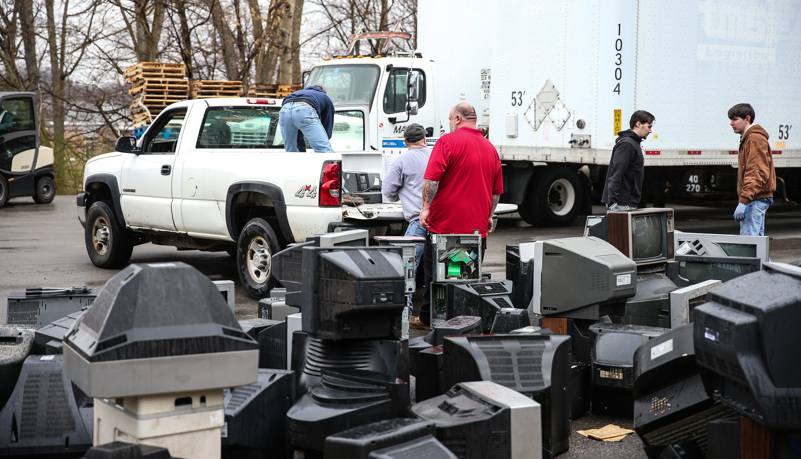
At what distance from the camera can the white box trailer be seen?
42.8 feet

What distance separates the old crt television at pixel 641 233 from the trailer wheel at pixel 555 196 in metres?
7.98

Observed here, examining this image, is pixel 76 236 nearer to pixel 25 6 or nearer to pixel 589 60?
pixel 589 60

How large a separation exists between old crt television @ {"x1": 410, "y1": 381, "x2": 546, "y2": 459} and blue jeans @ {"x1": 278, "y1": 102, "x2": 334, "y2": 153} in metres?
5.38

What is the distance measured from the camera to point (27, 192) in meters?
21.3

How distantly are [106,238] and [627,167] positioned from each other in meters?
6.48

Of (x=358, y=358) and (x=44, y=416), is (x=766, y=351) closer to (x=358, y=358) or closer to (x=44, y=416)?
(x=358, y=358)

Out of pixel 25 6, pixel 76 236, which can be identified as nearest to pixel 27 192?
pixel 76 236

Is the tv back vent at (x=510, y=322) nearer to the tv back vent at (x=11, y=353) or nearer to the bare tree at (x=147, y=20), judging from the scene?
the tv back vent at (x=11, y=353)

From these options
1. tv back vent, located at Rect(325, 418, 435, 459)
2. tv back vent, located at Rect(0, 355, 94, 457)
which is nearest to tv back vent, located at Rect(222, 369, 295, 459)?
tv back vent, located at Rect(325, 418, 435, 459)

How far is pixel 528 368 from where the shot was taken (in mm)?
4797

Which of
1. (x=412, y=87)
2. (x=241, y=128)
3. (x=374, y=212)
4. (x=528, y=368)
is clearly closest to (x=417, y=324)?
(x=374, y=212)

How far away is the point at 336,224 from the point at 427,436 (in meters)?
3.79

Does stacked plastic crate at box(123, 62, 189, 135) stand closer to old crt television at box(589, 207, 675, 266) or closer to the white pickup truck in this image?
the white pickup truck

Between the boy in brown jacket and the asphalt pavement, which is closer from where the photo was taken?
the asphalt pavement
